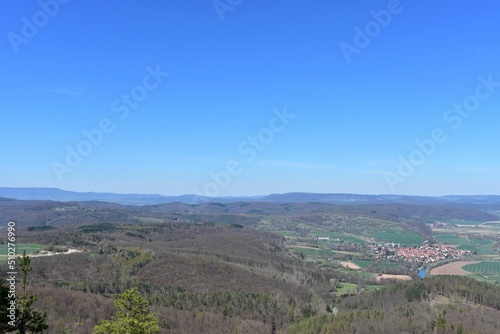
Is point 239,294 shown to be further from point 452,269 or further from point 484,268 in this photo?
point 484,268

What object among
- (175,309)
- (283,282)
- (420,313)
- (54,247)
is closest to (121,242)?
(54,247)

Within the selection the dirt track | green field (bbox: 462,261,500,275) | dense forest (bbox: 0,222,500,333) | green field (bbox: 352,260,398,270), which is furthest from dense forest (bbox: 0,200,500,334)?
green field (bbox: 462,261,500,275)

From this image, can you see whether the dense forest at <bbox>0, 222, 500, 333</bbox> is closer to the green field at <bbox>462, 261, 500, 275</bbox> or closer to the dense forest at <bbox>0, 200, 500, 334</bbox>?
the dense forest at <bbox>0, 200, 500, 334</bbox>

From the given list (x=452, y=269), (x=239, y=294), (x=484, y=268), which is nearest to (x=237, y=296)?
(x=239, y=294)

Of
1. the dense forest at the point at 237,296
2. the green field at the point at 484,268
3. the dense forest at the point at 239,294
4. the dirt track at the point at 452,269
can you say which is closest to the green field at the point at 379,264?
the dense forest at the point at 239,294

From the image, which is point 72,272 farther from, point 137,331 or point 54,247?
point 137,331

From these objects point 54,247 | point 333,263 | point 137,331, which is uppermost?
point 137,331
